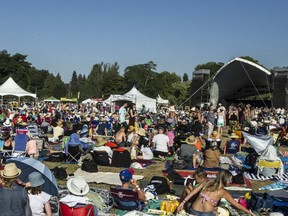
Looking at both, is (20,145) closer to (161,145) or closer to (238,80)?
(161,145)

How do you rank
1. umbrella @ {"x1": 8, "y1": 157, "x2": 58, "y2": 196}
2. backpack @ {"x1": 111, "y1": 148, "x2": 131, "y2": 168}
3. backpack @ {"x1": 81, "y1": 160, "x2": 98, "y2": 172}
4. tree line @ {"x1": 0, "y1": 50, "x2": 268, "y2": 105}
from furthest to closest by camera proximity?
tree line @ {"x1": 0, "y1": 50, "x2": 268, "y2": 105} → backpack @ {"x1": 111, "y1": 148, "x2": 131, "y2": 168} → backpack @ {"x1": 81, "y1": 160, "x2": 98, "y2": 172} → umbrella @ {"x1": 8, "y1": 157, "x2": 58, "y2": 196}

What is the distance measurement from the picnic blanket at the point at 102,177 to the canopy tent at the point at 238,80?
26.0 meters

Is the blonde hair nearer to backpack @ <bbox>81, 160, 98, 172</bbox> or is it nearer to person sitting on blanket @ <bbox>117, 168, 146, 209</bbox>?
person sitting on blanket @ <bbox>117, 168, 146, 209</bbox>

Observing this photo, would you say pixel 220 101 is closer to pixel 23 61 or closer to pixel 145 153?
pixel 145 153

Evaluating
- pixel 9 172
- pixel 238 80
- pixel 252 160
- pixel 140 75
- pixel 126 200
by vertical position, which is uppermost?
pixel 140 75

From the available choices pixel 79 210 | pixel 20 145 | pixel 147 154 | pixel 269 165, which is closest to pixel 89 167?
pixel 20 145

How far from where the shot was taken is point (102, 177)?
9.86 metres

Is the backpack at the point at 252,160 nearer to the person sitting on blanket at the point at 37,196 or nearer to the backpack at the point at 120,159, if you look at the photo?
the backpack at the point at 120,159

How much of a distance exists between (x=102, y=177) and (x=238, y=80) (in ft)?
104

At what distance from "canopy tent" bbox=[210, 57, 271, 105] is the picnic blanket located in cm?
2595

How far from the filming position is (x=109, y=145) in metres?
12.7

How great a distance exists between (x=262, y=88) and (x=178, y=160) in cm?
3068

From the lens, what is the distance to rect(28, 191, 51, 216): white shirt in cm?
520

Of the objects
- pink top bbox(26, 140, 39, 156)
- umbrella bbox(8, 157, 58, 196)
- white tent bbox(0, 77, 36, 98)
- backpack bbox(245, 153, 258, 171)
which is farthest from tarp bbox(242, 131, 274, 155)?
white tent bbox(0, 77, 36, 98)
